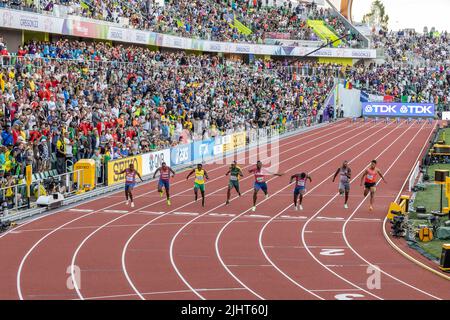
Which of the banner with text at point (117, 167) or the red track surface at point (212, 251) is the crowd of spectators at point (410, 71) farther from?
the banner with text at point (117, 167)

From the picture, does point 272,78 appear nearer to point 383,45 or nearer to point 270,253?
point 383,45

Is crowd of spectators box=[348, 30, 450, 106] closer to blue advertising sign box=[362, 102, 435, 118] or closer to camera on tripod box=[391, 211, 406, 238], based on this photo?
blue advertising sign box=[362, 102, 435, 118]

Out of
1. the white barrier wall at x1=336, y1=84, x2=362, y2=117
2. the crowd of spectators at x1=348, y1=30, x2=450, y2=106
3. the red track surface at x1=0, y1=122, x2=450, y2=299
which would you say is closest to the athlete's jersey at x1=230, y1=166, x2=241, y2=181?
the red track surface at x1=0, y1=122, x2=450, y2=299

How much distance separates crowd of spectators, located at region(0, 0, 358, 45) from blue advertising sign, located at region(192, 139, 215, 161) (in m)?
8.44

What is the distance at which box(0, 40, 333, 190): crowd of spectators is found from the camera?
24875mm

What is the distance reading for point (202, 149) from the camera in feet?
118

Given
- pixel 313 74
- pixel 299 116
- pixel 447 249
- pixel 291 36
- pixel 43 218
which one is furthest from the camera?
pixel 291 36

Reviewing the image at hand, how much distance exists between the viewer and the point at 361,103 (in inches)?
2468

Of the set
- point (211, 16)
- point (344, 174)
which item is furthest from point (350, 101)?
point (344, 174)

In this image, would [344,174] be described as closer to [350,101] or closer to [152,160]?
[152,160]

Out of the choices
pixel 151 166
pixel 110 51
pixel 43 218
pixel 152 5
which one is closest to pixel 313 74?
pixel 152 5

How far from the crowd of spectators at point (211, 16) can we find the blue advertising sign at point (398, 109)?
32.2 feet

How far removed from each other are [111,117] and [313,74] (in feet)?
114

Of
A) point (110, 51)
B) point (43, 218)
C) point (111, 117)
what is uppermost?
point (110, 51)
